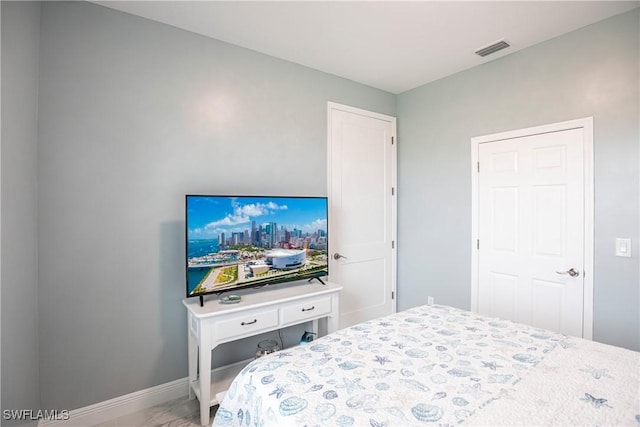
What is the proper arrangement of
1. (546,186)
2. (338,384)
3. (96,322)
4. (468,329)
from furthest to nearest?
(546,186), (96,322), (468,329), (338,384)

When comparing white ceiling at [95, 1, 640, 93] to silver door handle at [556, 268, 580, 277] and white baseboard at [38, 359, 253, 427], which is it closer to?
silver door handle at [556, 268, 580, 277]

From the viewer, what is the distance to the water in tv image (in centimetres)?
216

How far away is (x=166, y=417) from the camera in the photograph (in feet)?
6.99

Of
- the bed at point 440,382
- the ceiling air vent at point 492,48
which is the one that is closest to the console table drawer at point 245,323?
the bed at point 440,382

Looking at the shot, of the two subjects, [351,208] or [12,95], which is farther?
[351,208]

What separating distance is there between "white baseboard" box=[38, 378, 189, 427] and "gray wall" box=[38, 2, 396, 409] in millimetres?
44

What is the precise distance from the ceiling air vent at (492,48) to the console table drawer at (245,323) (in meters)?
2.70

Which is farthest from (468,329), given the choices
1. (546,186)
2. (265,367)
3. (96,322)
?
(96,322)

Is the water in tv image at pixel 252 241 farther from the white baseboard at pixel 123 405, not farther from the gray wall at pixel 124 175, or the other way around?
the white baseboard at pixel 123 405

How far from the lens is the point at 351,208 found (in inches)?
131

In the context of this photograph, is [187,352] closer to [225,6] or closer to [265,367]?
[265,367]

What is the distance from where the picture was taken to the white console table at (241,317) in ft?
6.70

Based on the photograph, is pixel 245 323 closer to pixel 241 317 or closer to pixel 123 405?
pixel 241 317

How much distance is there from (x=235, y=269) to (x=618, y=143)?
2.82m
